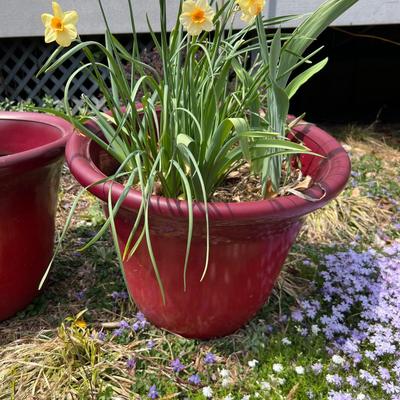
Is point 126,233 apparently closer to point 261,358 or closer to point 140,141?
point 140,141

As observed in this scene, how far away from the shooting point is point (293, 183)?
4.47ft

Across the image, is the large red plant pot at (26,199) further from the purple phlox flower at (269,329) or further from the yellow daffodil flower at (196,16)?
the purple phlox flower at (269,329)

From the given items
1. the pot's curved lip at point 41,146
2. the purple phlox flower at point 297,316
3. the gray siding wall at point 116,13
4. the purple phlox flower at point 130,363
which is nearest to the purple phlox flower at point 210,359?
the purple phlox flower at point 130,363

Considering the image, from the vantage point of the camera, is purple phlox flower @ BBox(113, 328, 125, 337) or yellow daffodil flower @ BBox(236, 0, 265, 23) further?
purple phlox flower @ BBox(113, 328, 125, 337)

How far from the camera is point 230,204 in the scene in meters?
1.10

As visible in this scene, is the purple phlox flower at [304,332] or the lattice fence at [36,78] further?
the lattice fence at [36,78]

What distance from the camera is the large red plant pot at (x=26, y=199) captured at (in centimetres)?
138

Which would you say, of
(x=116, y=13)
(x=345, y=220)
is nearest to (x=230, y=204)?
(x=345, y=220)

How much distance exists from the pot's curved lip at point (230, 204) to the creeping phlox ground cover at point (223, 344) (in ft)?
1.70

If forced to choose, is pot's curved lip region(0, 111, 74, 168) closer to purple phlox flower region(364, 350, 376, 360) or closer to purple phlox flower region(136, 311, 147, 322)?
purple phlox flower region(136, 311, 147, 322)

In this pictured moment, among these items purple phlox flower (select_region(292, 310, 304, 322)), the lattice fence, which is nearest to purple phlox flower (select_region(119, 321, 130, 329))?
purple phlox flower (select_region(292, 310, 304, 322))

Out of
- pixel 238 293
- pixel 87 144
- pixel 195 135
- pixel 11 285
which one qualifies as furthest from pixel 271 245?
pixel 11 285

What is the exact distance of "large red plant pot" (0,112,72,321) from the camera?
138 centimetres

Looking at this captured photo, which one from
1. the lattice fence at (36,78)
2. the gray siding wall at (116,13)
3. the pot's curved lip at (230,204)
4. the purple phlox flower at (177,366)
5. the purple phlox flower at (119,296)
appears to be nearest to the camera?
the pot's curved lip at (230,204)
